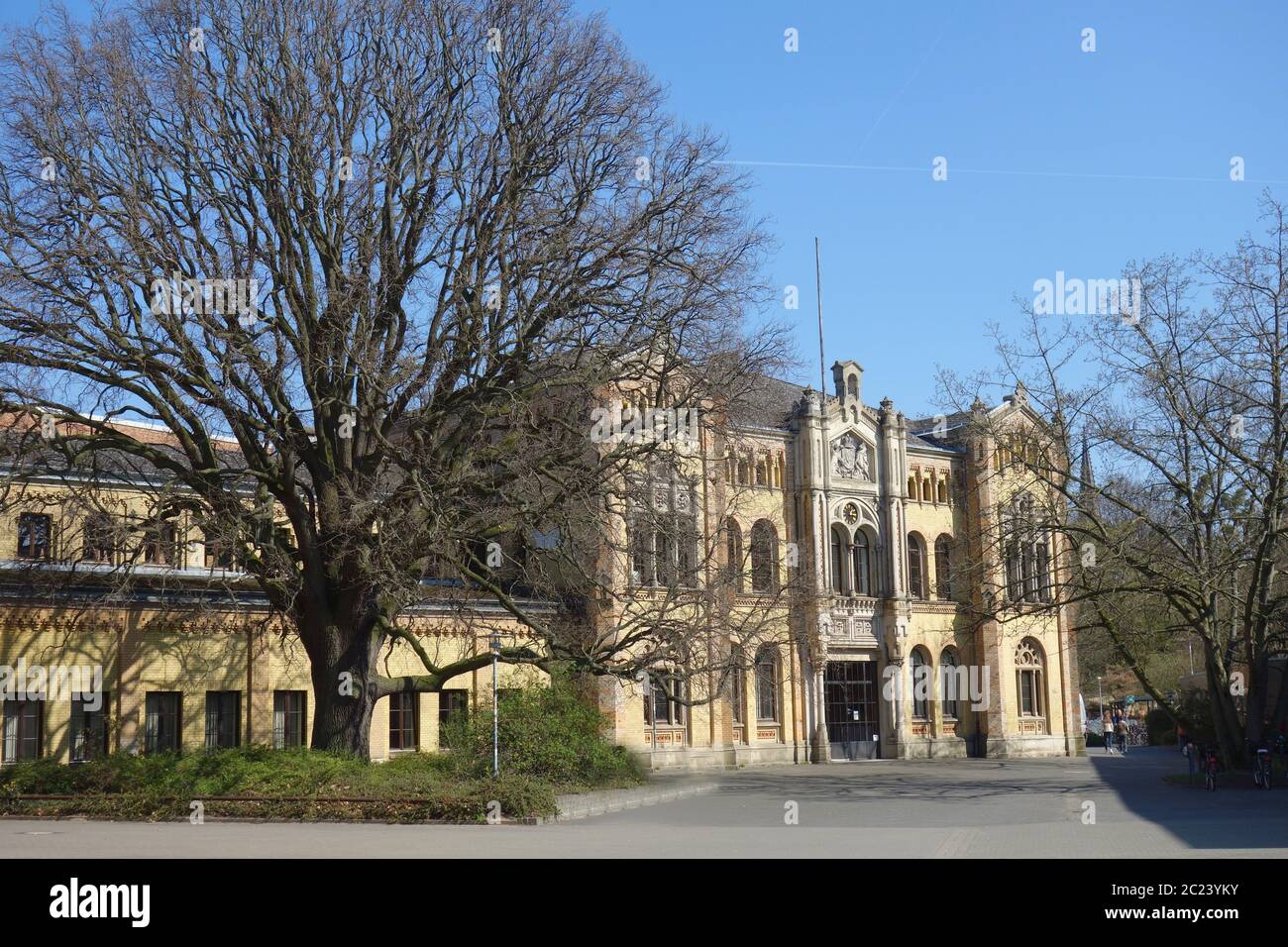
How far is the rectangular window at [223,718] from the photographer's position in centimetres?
3189

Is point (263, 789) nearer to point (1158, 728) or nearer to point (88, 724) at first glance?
point (88, 724)

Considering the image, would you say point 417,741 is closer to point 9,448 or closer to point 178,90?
point 9,448

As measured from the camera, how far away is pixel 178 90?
24.2 m

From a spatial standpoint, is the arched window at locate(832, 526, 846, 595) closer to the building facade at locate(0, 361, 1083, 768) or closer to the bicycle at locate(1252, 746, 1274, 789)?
the building facade at locate(0, 361, 1083, 768)

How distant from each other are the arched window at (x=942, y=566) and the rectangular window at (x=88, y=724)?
31.9 meters

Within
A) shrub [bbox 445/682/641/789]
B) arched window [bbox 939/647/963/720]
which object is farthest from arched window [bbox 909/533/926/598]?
shrub [bbox 445/682/641/789]

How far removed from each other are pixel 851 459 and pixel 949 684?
Result: 33.3 feet

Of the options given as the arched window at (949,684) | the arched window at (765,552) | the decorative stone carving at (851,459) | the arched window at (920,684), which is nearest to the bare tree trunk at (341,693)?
the arched window at (765,552)

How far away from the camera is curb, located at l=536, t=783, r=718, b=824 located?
24.2 metres

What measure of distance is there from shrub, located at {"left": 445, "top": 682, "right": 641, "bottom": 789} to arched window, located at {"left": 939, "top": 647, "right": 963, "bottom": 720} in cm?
2367

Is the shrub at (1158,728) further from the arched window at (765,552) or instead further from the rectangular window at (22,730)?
the rectangular window at (22,730)
